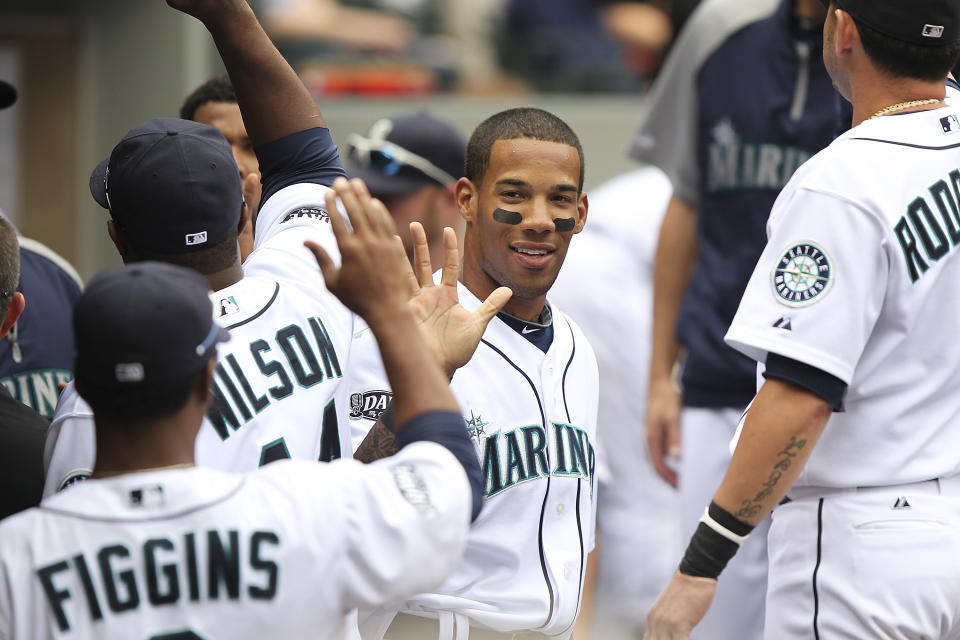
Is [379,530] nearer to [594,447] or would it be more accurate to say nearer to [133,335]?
[133,335]

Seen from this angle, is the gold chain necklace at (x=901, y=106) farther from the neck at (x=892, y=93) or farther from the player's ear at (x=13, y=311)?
the player's ear at (x=13, y=311)

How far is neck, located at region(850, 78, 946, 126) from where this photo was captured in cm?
272

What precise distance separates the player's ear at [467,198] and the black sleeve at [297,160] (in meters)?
0.36

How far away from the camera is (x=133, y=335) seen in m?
1.79

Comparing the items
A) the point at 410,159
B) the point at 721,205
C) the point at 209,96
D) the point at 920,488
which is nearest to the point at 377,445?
the point at 920,488

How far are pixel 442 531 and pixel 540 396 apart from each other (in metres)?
1.06

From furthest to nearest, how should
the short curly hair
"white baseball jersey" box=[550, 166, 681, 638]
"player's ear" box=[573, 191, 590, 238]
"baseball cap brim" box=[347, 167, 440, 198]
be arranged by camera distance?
"white baseball jersey" box=[550, 166, 681, 638], "baseball cap brim" box=[347, 167, 440, 198], the short curly hair, "player's ear" box=[573, 191, 590, 238]

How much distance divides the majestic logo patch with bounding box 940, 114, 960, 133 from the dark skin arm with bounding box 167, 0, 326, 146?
136 cm

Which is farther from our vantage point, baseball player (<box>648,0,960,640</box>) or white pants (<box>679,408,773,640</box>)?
white pants (<box>679,408,773,640</box>)

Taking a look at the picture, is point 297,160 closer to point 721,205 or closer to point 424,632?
point 424,632

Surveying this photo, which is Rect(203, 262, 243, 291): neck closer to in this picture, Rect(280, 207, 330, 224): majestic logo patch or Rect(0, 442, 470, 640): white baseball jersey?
Rect(280, 207, 330, 224): majestic logo patch

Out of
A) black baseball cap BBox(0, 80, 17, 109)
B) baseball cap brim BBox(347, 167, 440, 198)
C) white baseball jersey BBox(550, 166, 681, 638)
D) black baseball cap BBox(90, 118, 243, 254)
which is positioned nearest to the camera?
black baseball cap BBox(90, 118, 243, 254)

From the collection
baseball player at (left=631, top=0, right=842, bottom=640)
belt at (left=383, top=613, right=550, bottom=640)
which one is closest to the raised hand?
belt at (left=383, top=613, right=550, bottom=640)

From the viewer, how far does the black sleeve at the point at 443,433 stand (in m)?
1.91
